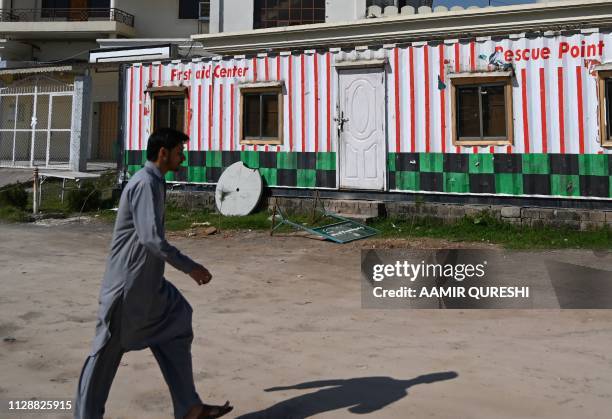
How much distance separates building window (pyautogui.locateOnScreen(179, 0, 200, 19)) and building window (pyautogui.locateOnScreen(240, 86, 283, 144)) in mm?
13683

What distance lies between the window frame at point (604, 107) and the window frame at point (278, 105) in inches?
236

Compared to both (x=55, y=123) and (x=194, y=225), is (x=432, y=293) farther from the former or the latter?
(x=55, y=123)

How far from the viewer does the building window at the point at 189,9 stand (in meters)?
24.2

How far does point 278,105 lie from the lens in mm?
12008

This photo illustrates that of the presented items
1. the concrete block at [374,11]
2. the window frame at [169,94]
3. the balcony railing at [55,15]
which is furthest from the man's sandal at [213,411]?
the balcony railing at [55,15]

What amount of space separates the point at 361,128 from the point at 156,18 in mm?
16956

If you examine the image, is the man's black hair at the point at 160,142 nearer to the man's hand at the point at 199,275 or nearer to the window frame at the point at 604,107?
the man's hand at the point at 199,275

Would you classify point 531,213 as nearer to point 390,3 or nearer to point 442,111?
point 442,111

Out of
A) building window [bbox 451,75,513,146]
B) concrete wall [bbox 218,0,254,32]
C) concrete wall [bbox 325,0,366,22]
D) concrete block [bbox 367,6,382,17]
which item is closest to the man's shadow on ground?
building window [bbox 451,75,513,146]

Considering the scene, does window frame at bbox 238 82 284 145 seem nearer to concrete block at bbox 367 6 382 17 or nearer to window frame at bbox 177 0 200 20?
concrete block at bbox 367 6 382 17

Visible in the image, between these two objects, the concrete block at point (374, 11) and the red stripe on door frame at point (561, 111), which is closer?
the red stripe on door frame at point (561, 111)

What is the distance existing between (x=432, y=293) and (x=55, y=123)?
19771 millimetres

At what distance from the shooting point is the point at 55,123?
21.9 metres

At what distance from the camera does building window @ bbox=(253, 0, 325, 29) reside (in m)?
17.9
